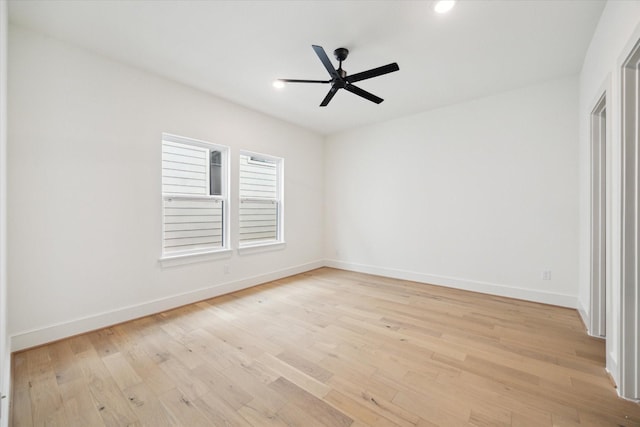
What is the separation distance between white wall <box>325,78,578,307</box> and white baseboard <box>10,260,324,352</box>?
2.53 meters

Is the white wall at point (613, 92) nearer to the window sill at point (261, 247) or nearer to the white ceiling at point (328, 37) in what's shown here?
the white ceiling at point (328, 37)

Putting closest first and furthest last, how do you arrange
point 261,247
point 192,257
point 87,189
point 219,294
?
point 87,189 < point 192,257 < point 219,294 < point 261,247

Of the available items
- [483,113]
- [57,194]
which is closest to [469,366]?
[483,113]

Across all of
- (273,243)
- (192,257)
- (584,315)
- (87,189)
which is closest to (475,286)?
(584,315)

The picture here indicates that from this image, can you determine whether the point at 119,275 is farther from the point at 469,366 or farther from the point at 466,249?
the point at 466,249

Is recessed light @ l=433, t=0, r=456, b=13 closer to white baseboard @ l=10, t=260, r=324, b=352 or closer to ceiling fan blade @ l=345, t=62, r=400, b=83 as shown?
ceiling fan blade @ l=345, t=62, r=400, b=83

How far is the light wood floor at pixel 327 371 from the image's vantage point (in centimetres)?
153

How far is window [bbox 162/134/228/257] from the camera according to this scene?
3275mm

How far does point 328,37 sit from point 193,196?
8.35 ft

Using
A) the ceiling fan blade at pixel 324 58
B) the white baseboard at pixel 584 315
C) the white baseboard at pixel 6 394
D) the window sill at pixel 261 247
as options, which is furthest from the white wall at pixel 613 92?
the window sill at pixel 261 247

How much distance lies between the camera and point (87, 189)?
259 centimetres

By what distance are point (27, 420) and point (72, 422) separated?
274 mm

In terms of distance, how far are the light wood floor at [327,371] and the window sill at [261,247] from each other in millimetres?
1091

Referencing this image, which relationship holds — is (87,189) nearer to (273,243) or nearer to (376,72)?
(273,243)
